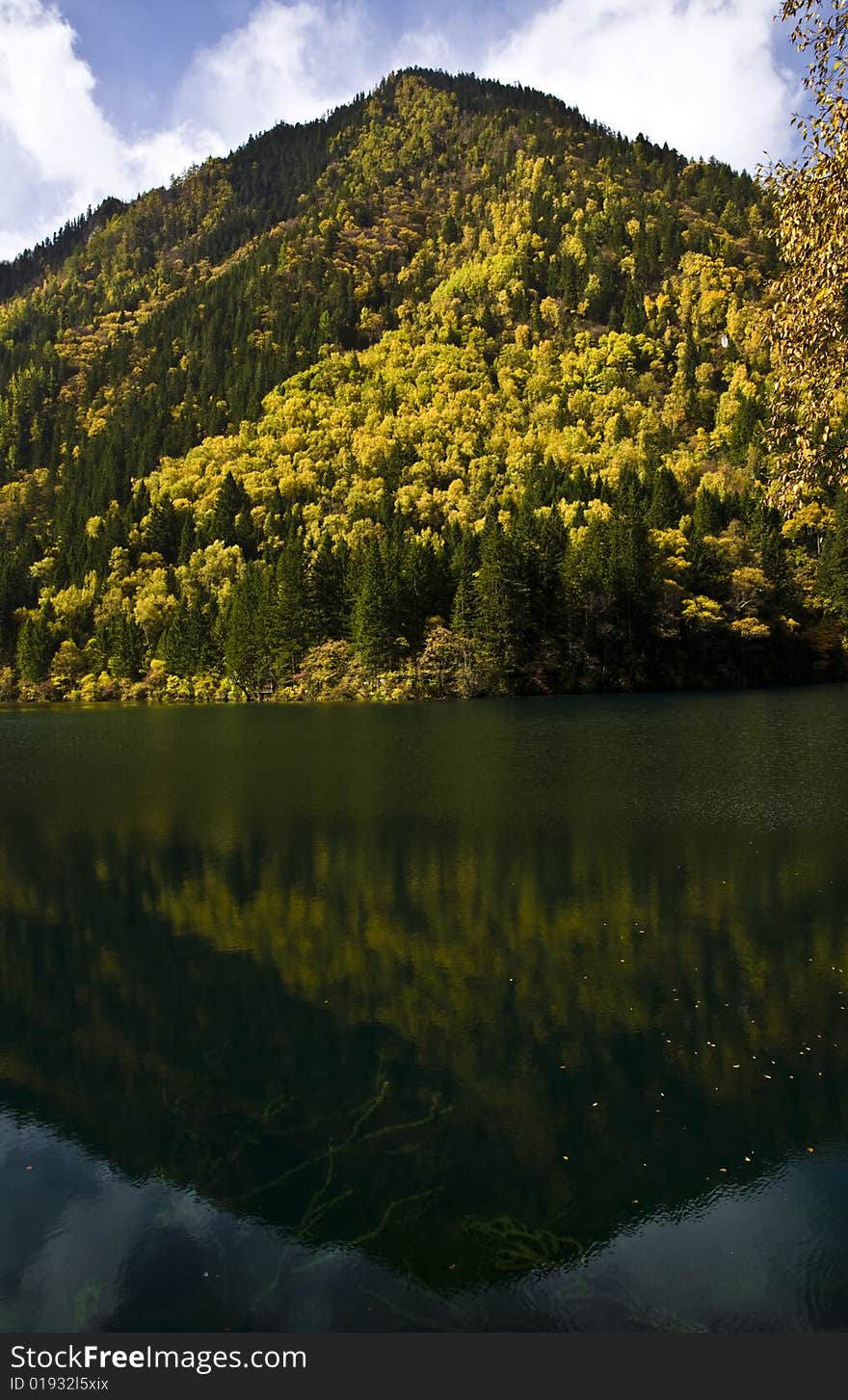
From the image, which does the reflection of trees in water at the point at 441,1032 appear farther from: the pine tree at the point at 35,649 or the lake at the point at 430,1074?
the pine tree at the point at 35,649

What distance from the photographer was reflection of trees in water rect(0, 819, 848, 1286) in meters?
8.88

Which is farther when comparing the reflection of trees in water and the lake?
the reflection of trees in water

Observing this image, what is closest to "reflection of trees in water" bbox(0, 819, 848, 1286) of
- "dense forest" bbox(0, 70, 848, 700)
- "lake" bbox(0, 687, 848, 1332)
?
"lake" bbox(0, 687, 848, 1332)

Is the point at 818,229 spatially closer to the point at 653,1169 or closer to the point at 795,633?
the point at 653,1169

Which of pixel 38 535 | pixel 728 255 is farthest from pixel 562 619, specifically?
pixel 728 255

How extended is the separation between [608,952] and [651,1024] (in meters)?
2.85

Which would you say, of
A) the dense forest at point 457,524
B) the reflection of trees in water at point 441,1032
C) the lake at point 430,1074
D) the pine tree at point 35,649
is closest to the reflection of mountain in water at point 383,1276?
the lake at point 430,1074

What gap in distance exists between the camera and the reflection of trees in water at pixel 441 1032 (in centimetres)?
888

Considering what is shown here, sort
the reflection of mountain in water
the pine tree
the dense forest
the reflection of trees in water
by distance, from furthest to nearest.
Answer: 1. the pine tree
2. the dense forest
3. the reflection of trees in water
4. the reflection of mountain in water

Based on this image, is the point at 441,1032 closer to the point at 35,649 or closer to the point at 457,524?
the point at 457,524

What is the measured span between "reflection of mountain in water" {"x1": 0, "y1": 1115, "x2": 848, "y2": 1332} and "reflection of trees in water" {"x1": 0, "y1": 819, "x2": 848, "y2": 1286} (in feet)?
1.08

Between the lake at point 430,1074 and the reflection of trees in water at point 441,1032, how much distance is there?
0.18ft

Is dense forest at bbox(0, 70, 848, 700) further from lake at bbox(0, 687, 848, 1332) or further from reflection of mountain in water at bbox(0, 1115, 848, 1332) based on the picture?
reflection of mountain in water at bbox(0, 1115, 848, 1332)

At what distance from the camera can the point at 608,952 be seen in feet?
50.1
